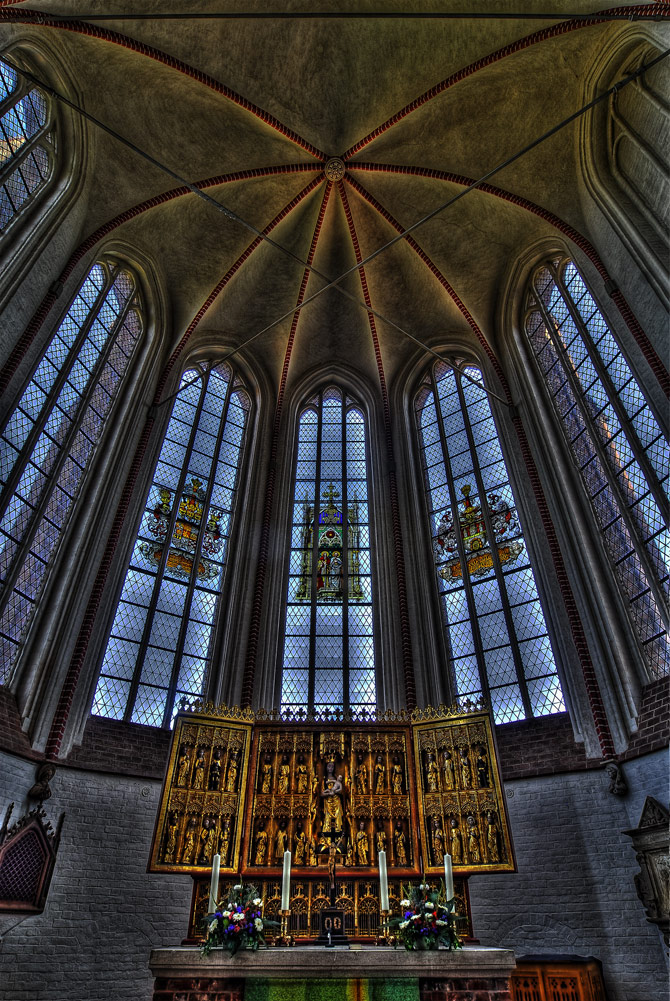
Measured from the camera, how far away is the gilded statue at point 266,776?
7984 mm

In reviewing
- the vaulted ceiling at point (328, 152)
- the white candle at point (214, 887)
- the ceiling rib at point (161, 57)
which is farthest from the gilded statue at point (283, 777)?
the ceiling rib at point (161, 57)

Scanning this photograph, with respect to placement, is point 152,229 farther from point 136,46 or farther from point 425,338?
point 425,338

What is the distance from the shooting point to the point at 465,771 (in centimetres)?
797

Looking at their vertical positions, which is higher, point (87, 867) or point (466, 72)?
point (466, 72)

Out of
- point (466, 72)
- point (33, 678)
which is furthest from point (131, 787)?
point (466, 72)

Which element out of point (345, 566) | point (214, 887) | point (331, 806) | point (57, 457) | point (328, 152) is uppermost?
point (328, 152)

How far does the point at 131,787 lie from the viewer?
10375mm

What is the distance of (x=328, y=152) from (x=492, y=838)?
1503 cm

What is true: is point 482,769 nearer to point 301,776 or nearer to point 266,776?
point 301,776

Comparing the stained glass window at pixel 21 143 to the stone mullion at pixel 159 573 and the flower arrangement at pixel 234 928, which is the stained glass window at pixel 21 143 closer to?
the stone mullion at pixel 159 573

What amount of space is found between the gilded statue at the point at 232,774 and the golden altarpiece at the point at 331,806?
0.01 meters

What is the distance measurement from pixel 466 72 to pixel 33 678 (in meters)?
14.4

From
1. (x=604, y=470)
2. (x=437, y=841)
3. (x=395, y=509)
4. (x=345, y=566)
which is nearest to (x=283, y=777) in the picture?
(x=437, y=841)

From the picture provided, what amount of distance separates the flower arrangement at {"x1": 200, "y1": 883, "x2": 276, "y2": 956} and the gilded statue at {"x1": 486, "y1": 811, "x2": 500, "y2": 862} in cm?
286
